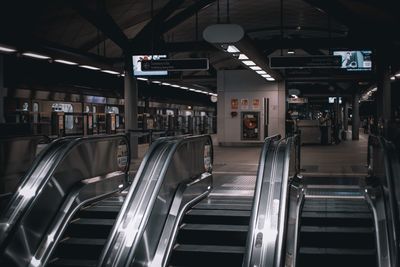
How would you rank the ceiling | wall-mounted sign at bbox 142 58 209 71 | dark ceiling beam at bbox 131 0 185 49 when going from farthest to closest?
dark ceiling beam at bbox 131 0 185 49
the ceiling
wall-mounted sign at bbox 142 58 209 71

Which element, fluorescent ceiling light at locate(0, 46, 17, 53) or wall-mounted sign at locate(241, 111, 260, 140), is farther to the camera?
wall-mounted sign at locate(241, 111, 260, 140)

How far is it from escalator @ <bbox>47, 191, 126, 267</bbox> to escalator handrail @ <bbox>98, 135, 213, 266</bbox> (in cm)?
37

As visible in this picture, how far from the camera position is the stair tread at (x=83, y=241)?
5332 mm

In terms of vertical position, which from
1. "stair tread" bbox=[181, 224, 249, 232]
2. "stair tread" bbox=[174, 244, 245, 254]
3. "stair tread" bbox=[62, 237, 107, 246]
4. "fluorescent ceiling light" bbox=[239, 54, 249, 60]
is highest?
"fluorescent ceiling light" bbox=[239, 54, 249, 60]

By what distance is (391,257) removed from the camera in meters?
4.42

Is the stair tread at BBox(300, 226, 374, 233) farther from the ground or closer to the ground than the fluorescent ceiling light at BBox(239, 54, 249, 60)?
closer to the ground

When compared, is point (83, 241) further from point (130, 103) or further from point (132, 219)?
point (130, 103)

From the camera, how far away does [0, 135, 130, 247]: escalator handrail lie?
4.91 meters

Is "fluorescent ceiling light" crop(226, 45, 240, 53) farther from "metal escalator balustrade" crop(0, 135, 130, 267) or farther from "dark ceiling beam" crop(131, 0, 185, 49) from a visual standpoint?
"metal escalator balustrade" crop(0, 135, 130, 267)

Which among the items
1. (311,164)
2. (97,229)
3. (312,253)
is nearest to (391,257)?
(312,253)

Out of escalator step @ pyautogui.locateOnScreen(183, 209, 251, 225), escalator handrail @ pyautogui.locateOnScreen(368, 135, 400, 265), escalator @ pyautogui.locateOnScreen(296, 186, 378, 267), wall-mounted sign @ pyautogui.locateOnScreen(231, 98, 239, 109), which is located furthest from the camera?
wall-mounted sign @ pyautogui.locateOnScreen(231, 98, 239, 109)

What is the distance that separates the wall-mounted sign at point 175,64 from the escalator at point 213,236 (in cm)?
739

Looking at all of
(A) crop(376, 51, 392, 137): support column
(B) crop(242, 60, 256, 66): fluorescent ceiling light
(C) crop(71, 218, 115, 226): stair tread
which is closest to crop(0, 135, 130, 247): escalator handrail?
(C) crop(71, 218, 115, 226): stair tread

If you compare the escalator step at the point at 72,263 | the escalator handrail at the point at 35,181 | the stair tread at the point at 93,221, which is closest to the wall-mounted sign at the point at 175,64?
the escalator handrail at the point at 35,181
